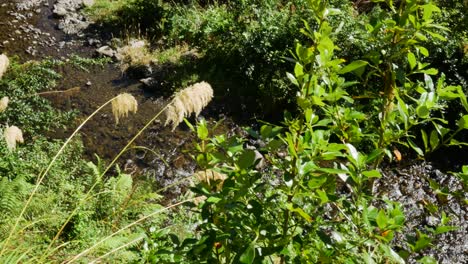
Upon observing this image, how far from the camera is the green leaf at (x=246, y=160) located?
171 centimetres

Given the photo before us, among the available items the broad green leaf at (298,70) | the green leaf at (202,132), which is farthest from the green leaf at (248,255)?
the broad green leaf at (298,70)

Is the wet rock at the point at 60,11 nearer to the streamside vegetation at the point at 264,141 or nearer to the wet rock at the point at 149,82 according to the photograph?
the streamside vegetation at the point at 264,141

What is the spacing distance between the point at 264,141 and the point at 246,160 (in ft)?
0.81

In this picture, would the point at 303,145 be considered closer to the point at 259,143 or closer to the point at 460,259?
the point at 460,259

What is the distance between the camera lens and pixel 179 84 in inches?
321

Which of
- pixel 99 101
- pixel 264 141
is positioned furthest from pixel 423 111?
pixel 99 101

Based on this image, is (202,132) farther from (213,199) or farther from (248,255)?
(248,255)

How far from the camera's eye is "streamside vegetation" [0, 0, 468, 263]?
1.77 meters

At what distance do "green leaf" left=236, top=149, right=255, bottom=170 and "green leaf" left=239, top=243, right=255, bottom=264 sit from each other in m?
0.26

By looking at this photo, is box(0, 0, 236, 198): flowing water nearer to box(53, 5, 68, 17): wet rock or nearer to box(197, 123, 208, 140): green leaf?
box(53, 5, 68, 17): wet rock

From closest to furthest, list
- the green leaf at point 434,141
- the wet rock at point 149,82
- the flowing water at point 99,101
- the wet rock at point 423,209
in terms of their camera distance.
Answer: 1. the green leaf at point 434,141
2. the wet rock at point 423,209
3. the flowing water at point 99,101
4. the wet rock at point 149,82

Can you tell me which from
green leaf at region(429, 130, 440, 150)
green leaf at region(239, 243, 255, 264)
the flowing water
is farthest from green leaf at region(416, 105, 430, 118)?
the flowing water

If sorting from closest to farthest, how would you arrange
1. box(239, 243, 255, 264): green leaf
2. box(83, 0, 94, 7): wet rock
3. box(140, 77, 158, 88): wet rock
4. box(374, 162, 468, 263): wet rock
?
box(239, 243, 255, 264): green leaf → box(374, 162, 468, 263): wet rock → box(140, 77, 158, 88): wet rock → box(83, 0, 94, 7): wet rock

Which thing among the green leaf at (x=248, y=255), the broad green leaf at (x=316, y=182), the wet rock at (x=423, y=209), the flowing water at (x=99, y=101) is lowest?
the wet rock at (x=423, y=209)
